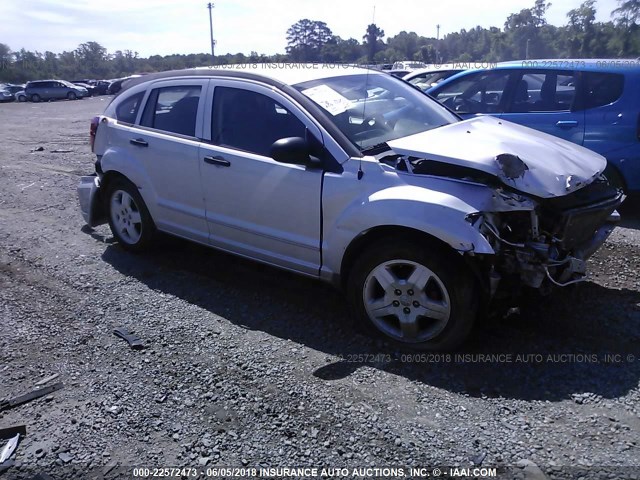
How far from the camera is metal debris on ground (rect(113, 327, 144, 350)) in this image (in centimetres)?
386

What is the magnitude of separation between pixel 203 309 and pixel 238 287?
46 cm

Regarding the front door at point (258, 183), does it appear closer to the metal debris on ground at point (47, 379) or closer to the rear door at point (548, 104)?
the metal debris on ground at point (47, 379)

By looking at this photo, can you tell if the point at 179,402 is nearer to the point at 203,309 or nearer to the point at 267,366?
the point at 267,366

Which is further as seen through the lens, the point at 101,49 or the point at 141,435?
the point at 101,49

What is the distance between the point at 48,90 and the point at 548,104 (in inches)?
1727

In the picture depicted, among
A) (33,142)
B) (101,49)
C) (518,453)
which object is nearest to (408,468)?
(518,453)

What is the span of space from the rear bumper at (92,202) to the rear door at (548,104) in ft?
15.8

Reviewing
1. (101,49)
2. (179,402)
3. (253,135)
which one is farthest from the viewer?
(101,49)

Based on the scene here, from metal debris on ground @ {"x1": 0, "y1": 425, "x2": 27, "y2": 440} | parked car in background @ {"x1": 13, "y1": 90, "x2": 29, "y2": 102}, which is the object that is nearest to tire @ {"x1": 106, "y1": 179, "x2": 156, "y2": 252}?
metal debris on ground @ {"x1": 0, "y1": 425, "x2": 27, "y2": 440}

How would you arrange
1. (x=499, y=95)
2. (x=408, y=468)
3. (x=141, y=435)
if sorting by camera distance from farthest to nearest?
1. (x=499, y=95)
2. (x=141, y=435)
3. (x=408, y=468)

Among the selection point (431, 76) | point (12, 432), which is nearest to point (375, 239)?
point (12, 432)

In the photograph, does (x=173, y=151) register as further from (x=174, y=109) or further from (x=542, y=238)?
(x=542, y=238)

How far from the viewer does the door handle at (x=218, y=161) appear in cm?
441

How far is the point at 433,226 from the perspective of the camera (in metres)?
3.32
